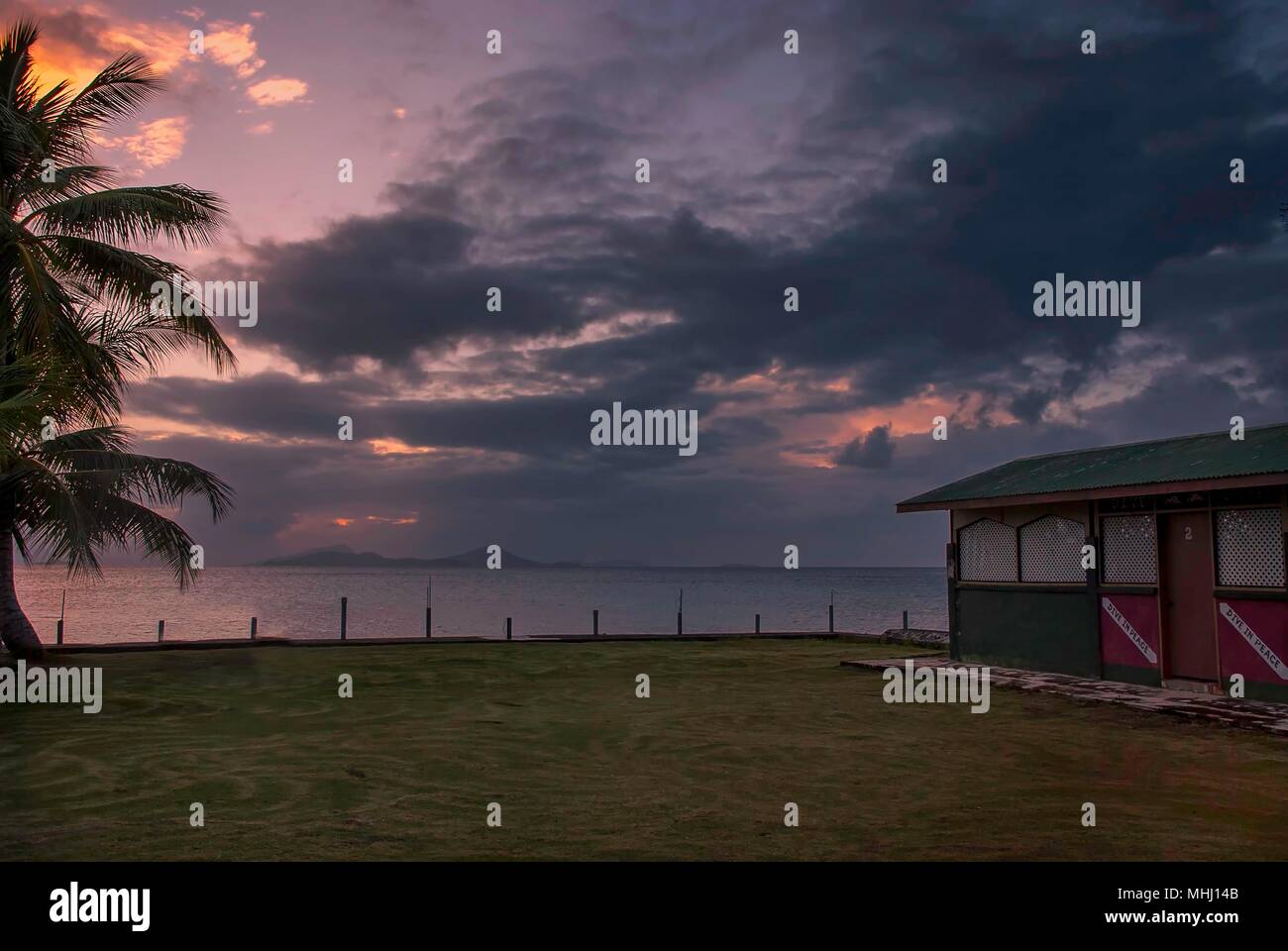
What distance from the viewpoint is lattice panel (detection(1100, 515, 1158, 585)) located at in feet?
51.6

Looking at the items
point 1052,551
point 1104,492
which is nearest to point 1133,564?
point 1104,492

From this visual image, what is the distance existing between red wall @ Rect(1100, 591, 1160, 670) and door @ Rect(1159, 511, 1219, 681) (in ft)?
0.64

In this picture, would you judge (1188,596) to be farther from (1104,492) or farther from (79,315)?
(79,315)

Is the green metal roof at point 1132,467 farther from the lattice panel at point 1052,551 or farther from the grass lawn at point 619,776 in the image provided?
the grass lawn at point 619,776

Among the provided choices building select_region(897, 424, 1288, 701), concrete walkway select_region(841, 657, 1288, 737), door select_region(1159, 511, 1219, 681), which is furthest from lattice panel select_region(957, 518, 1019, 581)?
door select_region(1159, 511, 1219, 681)

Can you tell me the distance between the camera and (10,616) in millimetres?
18234

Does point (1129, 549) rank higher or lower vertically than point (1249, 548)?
higher

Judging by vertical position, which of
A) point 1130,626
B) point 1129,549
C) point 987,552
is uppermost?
point 987,552

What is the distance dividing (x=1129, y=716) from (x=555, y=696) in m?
8.41

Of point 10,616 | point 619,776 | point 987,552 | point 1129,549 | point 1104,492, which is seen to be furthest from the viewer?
point 987,552

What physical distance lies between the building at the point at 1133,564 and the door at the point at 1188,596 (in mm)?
20

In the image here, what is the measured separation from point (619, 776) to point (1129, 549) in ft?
36.0

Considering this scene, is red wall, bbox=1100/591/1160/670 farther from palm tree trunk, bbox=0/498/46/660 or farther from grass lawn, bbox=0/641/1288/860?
palm tree trunk, bbox=0/498/46/660
